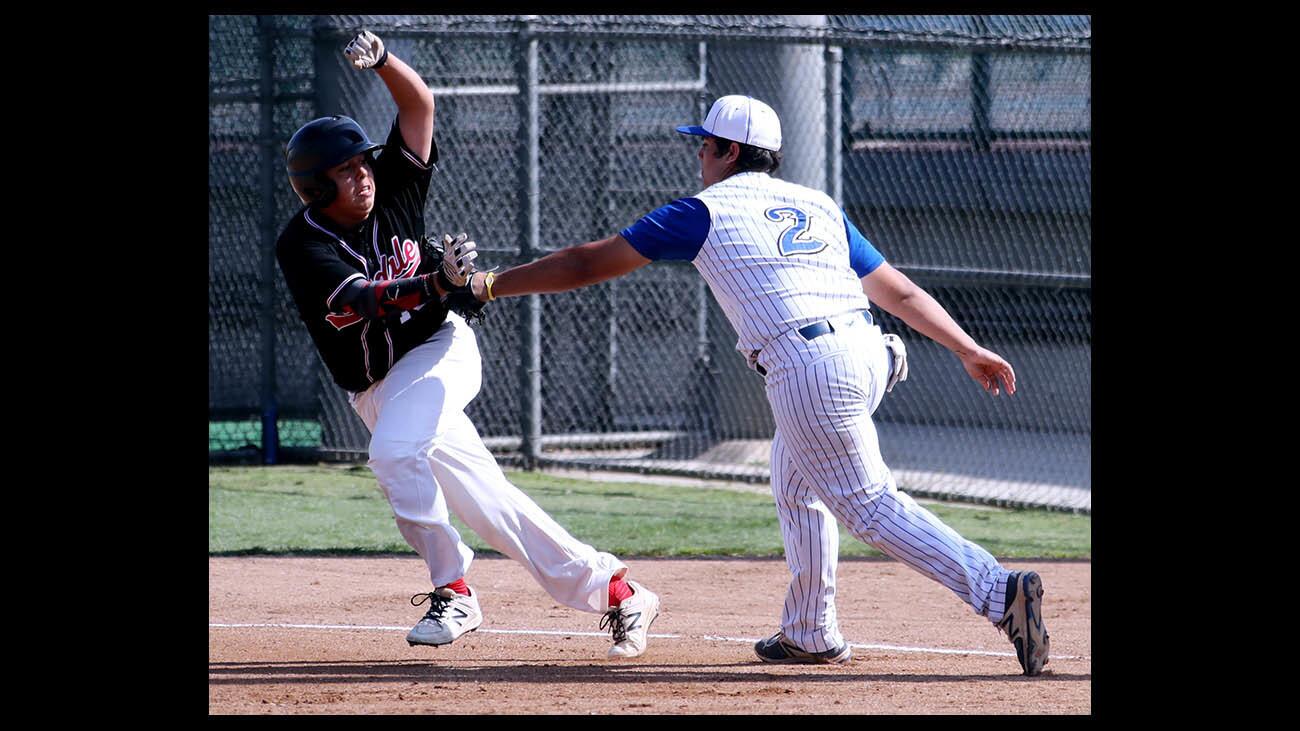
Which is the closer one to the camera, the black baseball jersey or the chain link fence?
the black baseball jersey

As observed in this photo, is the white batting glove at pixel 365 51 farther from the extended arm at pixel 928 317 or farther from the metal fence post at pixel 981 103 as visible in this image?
the metal fence post at pixel 981 103

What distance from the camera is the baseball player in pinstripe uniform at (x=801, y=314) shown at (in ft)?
14.4

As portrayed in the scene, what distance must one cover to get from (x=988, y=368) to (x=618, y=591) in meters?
1.37

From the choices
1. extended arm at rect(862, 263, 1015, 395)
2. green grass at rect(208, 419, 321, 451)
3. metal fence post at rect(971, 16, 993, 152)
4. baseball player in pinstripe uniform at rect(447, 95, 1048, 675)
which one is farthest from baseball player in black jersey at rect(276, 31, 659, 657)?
metal fence post at rect(971, 16, 993, 152)

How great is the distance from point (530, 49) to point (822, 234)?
5365mm

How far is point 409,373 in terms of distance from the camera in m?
4.91

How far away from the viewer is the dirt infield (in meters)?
4.23

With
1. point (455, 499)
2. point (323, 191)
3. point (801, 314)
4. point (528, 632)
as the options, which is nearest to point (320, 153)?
point (323, 191)

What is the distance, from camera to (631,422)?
1060 centimetres

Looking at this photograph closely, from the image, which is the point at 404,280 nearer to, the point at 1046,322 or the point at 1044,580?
the point at 1044,580

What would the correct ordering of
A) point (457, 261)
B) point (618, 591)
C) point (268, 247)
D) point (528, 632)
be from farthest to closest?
1. point (268, 247)
2. point (528, 632)
3. point (618, 591)
4. point (457, 261)

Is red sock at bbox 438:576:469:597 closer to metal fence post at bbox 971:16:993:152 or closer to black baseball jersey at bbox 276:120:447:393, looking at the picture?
black baseball jersey at bbox 276:120:447:393

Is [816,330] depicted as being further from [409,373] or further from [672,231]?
[409,373]

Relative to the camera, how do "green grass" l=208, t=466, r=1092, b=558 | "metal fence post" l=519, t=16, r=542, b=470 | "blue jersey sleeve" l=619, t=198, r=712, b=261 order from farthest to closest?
1. "metal fence post" l=519, t=16, r=542, b=470
2. "green grass" l=208, t=466, r=1092, b=558
3. "blue jersey sleeve" l=619, t=198, r=712, b=261
